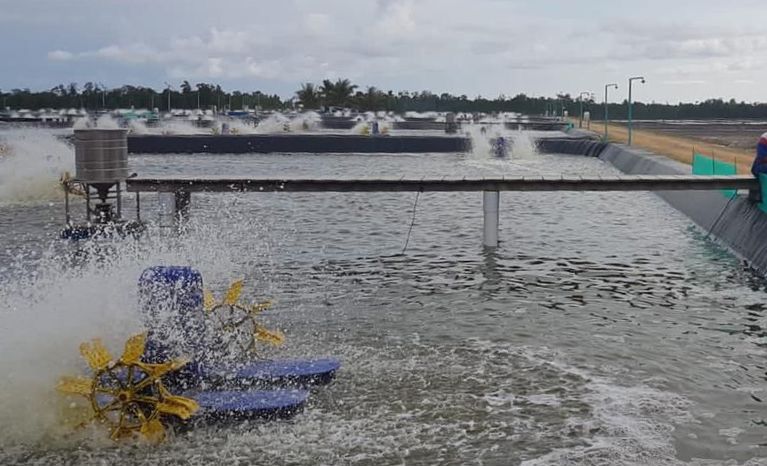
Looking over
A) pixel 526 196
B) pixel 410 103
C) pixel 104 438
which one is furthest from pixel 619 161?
pixel 410 103

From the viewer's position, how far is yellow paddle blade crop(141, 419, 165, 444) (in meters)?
8.66

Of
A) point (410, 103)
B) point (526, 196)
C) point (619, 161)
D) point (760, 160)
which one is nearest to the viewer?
point (760, 160)

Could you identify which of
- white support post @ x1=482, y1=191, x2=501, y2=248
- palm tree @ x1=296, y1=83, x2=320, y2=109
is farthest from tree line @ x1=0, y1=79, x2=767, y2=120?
white support post @ x1=482, y1=191, x2=501, y2=248

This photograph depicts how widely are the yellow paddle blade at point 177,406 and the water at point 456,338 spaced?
1.05 feet

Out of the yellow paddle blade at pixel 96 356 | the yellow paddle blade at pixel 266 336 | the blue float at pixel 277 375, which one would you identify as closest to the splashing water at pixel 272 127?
the yellow paddle blade at pixel 266 336

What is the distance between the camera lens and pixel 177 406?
870cm

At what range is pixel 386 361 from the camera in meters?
11.3

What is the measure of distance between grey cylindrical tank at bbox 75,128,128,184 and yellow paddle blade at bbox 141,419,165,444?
42.3ft

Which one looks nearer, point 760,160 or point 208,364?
point 208,364

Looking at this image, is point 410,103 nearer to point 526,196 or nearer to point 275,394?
point 526,196

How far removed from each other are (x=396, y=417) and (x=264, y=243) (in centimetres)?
1211

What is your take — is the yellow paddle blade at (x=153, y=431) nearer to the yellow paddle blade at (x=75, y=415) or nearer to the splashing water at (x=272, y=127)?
the yellow paddle blade at (x=75, y=415)

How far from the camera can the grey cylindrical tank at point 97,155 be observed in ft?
66.9

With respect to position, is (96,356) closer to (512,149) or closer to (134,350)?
(134,350)
